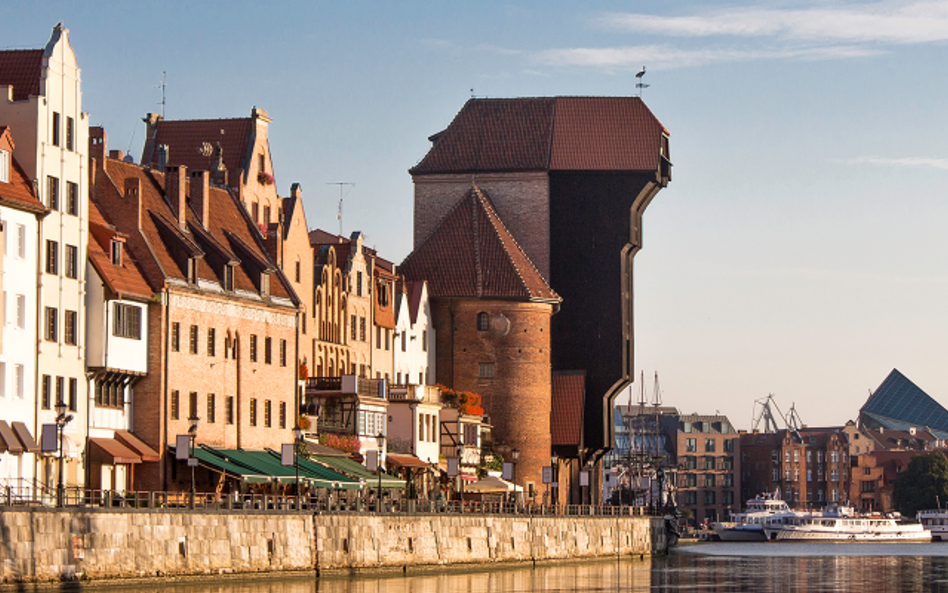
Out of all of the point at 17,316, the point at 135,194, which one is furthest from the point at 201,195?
the point at 17,316

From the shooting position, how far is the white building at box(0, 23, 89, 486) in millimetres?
72000

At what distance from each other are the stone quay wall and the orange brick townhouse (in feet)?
25.8

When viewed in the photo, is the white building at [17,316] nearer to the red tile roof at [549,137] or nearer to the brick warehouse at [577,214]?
the brick warehouse at [577,214]

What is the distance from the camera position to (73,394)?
242 feet

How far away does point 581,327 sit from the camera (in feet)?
442

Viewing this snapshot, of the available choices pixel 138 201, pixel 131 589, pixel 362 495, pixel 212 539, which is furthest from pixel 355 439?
pixel 131 589

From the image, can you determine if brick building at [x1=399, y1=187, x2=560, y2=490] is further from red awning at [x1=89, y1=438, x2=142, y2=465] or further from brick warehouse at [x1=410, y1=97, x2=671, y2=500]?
red awning at [x1=89, y1=438, x2=142, y2=465]

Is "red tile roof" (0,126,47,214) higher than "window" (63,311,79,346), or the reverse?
"red tile roof" (0,126,47,214)

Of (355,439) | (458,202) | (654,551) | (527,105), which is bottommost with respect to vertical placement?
(654,551)

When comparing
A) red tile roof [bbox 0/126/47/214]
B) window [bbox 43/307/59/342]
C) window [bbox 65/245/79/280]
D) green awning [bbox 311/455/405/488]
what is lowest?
green awning [bbox 311/455/405/488]

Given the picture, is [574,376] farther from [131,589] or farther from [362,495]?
[131,589]

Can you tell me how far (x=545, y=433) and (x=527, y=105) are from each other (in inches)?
1121

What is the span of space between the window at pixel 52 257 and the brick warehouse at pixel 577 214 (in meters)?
61.7

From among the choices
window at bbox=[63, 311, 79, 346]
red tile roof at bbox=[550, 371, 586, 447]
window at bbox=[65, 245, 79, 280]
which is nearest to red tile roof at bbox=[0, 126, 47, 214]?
window at bbox=[65, 245, 79, 280]
